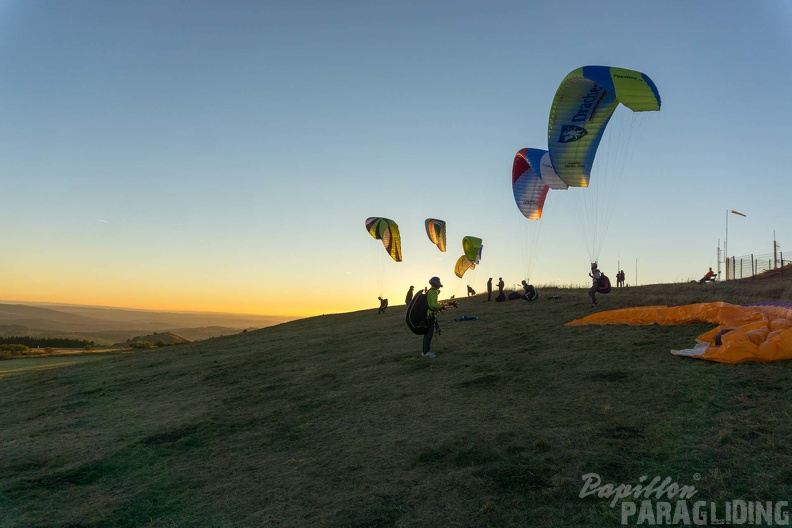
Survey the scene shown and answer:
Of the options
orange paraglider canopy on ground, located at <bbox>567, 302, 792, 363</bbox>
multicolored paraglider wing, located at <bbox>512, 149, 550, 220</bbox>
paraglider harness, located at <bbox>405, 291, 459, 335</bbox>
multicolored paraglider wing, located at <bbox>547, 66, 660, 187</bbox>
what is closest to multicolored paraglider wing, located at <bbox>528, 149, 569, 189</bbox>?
multicolored paraglider wing, located at <bbox>512, 149, 550, 220</bbox>

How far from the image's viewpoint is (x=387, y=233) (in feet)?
124

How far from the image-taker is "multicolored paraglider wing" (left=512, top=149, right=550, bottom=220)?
1085 inches

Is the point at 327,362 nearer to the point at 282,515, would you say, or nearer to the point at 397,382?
the point at 397,382

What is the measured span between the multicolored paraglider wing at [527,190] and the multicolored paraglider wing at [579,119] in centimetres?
835

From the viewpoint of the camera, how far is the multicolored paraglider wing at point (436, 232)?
4456cm

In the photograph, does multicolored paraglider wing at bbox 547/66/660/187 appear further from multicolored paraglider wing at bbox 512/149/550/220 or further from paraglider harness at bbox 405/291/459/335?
multicolored paraglider wing at bbox 512/149/550/220

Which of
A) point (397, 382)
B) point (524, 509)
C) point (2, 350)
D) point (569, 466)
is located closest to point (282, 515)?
point (524, 509)

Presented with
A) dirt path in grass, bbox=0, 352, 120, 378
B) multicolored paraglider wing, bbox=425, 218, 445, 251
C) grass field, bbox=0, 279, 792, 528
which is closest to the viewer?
grass field, bbox=0, 279, 792, 528

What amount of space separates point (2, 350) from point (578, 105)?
35925 mm

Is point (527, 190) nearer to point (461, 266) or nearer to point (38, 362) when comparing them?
point (38, 362)

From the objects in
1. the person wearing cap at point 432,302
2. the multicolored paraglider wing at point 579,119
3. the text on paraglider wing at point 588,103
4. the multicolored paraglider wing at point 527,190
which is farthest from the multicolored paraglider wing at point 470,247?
the person wearing cap at point 432,302

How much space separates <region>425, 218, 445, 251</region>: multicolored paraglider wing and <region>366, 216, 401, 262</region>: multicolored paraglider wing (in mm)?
6737

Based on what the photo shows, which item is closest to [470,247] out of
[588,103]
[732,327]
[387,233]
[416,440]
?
[387,233]

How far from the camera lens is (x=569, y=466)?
6848 mm
